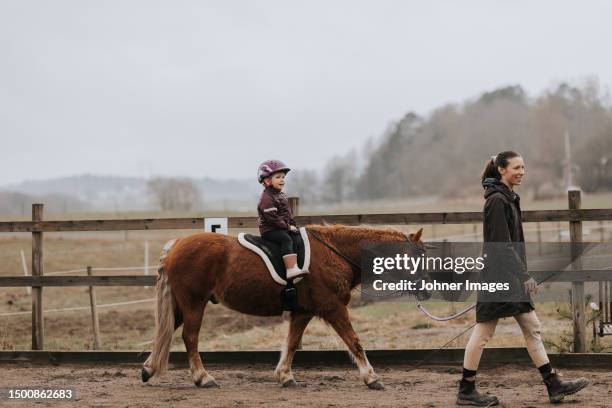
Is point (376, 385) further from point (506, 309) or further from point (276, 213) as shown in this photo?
point (276, 213)

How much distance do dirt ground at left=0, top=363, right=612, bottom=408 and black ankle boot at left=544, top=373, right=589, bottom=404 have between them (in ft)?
0.34

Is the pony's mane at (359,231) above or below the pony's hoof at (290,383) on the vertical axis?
above

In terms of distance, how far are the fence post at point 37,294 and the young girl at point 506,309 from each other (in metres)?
5.38

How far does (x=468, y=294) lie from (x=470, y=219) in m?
0.86

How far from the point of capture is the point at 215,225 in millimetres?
8242

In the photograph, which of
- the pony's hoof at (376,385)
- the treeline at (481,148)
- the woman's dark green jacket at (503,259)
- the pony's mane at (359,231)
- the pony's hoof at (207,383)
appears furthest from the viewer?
the treeline at (481,148)

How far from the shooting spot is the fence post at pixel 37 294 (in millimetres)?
8617

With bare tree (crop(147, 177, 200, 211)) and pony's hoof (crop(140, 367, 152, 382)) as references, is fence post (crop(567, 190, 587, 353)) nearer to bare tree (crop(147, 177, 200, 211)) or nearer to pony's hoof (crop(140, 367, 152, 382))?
pony's hoof (crop(140, 367, 152, 382))

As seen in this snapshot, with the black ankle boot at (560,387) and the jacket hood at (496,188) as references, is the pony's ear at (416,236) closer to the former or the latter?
the jacket hood at (496,188)

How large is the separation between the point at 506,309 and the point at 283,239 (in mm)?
2298

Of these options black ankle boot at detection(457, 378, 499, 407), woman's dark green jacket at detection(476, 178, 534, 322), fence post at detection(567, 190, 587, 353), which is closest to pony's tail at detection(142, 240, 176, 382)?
black ankle boot at detection(457, 378, 499, 407)

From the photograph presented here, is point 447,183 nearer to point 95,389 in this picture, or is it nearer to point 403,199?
point 403,199

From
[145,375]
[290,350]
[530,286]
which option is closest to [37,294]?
[145,375]

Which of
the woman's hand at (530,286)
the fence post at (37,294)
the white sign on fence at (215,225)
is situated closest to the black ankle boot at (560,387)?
the woman's hand at (530,286)
